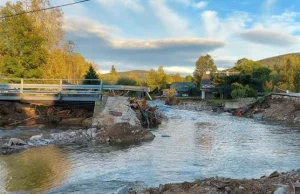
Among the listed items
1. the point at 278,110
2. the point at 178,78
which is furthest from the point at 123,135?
the point at 178,78

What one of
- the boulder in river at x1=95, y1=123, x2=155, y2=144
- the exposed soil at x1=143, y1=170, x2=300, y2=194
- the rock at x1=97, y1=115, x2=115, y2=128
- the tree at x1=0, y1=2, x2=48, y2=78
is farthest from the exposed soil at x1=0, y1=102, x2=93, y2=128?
the exposed soil at x1=143, y1=170, x2=300, y2=194

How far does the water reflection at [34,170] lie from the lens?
31.5ft

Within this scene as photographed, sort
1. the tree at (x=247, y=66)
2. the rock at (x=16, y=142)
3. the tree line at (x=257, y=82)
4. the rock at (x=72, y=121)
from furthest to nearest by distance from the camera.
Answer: the tree at (x=247, y=66), the tree line at (x=257, y=82), the rock at (x=72, y=121), the rock at (x=16, y=142)

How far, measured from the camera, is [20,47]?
3688 centimetres

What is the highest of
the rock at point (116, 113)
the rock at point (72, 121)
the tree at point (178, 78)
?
the tree at point (178, 78)

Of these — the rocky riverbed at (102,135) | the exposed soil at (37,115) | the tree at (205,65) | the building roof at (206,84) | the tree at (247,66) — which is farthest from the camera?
the tree at (205,65)

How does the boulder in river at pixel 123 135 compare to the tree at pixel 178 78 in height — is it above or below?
below

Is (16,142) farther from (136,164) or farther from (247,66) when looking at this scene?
(247,66)

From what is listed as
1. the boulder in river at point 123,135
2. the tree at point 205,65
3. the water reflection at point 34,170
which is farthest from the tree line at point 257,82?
the water reflection at point 34,170

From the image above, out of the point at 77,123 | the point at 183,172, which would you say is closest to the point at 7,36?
the point at 77,123

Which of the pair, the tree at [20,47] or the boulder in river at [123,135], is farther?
the tree at [20,47]

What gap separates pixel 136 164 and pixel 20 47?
28.8m

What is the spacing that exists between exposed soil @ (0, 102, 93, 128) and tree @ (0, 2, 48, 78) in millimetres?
11781

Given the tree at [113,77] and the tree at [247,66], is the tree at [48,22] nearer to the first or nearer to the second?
the tree at [113,77]
